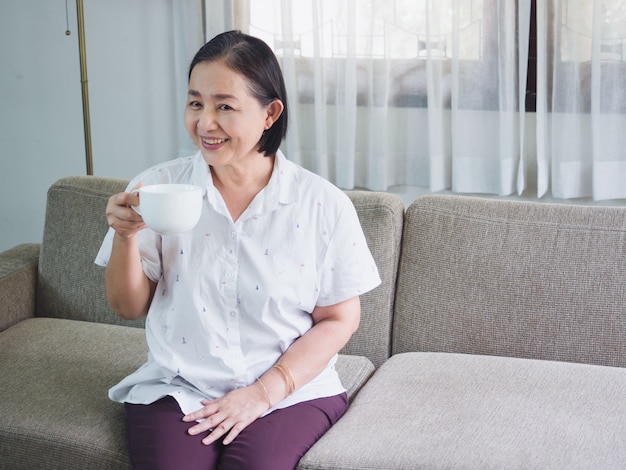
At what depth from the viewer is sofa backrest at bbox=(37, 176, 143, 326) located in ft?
7.45

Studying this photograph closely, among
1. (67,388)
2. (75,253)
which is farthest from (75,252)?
(67,388)

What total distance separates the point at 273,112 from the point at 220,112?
0.42 ft

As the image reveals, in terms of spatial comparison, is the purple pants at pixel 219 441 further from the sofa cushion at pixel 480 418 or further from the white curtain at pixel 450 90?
the white curtain at pixel 450 90

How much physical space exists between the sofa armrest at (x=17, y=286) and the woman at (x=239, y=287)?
2.09 ft

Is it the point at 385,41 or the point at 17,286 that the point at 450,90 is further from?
the point at 17,286

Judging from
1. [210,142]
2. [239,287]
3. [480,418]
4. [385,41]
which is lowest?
[480,418]

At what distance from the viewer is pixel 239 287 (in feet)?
5.41

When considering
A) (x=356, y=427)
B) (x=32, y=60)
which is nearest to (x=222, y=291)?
(x=356, y=427)

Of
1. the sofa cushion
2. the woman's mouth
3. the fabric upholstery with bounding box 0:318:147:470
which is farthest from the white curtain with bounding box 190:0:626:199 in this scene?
the woman's mouth

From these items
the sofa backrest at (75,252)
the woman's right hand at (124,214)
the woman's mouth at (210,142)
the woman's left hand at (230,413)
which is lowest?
the woman's left hand at (230,413)

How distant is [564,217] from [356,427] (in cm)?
74

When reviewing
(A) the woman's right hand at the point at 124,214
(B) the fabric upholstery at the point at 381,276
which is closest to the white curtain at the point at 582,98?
(B) the fabric upholstery at the point at 381,276

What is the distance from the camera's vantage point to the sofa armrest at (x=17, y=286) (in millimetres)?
2213

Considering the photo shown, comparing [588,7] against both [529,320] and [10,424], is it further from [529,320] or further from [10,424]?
[10,424]
